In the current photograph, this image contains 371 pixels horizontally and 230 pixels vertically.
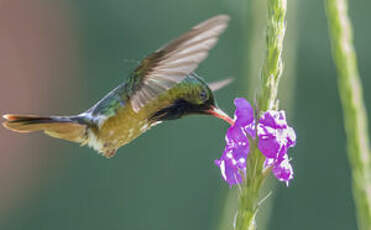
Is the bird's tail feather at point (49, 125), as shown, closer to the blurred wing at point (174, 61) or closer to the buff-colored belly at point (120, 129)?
the buff-colored belly at point (120, 129)

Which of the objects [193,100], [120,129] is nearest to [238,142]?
[193,100]

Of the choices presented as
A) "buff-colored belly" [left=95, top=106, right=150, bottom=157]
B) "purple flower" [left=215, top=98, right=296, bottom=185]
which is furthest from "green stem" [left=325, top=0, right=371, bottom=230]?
"buff-colored belly" [left=95, top=106, right=150, bottom=157]

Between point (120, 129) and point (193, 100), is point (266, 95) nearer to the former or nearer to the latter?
point (193, 100)

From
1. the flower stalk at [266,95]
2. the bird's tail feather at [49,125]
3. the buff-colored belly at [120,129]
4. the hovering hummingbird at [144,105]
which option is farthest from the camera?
the buff-colored belly at [120,129]

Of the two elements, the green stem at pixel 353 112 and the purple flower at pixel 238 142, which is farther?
the purple flower at pixel 238 142

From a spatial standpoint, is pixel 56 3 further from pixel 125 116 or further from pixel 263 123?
pixel 263 123

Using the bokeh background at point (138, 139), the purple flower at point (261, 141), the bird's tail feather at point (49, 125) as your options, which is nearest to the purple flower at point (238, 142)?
the purple flower at point (261, 141)
